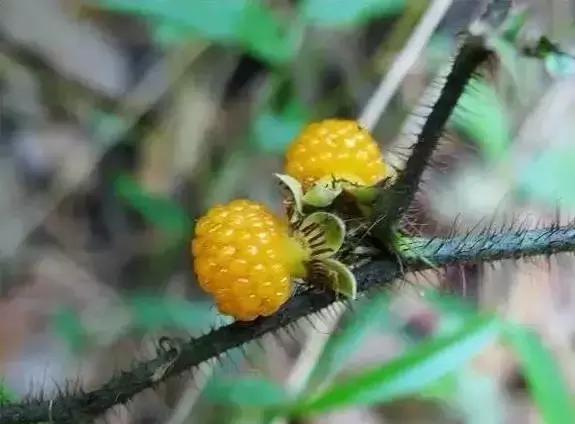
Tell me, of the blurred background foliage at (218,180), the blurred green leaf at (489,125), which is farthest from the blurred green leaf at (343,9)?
the blurred green leaf at (489,125)

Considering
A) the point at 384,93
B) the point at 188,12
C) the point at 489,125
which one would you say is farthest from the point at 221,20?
the point at 489,125

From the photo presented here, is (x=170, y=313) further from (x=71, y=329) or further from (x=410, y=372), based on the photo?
(x=410, y=372)

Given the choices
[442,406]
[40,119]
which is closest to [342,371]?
[442,406]

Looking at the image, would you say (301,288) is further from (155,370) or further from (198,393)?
(198,393)

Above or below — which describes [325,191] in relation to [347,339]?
above

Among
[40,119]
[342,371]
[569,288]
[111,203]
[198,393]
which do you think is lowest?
[569,288]

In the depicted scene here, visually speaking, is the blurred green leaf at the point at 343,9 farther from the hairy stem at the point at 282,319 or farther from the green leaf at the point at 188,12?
the hairy stem at the point at 282,319
